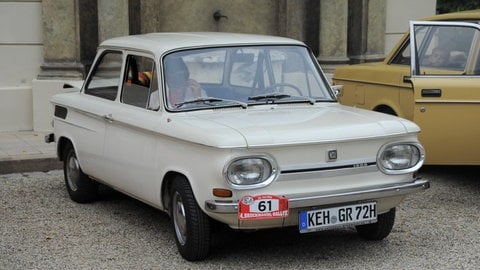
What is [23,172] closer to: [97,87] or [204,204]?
[97,87]

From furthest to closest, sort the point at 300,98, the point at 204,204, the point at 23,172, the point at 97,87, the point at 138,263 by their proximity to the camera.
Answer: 1. the point at 23,172
2. the point at 97,87
3. the point at 300,98
4. the point at 138,263
5. the point at 204,204

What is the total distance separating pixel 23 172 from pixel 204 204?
4.31 meters

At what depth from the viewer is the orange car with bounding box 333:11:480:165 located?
24.9 feet

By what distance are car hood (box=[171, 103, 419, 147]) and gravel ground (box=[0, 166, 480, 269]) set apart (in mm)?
935

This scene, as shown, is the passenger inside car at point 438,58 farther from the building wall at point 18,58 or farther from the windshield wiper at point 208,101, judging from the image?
the building wall at point 18,58

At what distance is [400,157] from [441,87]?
2.16 metres

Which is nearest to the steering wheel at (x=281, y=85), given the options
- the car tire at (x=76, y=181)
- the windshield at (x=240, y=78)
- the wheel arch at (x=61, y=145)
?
the windshield at (x=240, y=78)

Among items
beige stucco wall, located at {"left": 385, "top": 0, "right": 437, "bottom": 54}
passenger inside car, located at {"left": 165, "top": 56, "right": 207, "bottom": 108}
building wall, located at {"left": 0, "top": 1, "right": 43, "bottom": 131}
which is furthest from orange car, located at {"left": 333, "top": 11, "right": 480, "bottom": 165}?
building wall, located at {"left": 0, "top": 1, "right": 43, "bottom": 131}

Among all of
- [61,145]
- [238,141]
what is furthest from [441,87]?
[61,145]

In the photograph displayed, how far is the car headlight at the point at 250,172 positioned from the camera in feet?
16.9

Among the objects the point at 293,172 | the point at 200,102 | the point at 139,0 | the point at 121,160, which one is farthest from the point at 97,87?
the point at 139,0

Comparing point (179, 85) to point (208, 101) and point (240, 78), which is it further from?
point (240, 78)

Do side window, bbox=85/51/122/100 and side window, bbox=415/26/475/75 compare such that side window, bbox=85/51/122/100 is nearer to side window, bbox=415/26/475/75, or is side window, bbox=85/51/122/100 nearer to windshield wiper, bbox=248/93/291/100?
windshield wiper, bbox=248/93/291/100

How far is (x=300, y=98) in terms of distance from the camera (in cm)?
634
